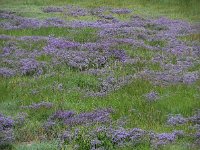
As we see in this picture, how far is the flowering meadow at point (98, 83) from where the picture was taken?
12062 mm

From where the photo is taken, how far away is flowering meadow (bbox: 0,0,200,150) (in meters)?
12.1

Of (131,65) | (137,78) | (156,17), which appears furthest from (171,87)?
A: (156,17)

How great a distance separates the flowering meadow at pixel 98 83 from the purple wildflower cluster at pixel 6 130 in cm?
3

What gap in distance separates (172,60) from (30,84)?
7.46 m

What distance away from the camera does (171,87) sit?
1648 cm

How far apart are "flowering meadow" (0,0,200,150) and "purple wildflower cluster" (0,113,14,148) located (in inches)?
1.1

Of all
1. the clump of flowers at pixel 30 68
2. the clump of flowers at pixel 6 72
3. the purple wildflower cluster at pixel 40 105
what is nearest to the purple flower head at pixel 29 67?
the clump of flowers at pixel 30 68

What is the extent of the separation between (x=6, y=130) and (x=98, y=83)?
5.48m

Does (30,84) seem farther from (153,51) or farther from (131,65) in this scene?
(153,51)

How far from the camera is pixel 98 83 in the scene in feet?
56.6

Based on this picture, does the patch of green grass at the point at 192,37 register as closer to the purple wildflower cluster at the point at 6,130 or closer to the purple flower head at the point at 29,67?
the purple flower head at the point at 29,67

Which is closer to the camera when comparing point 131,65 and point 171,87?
point 171,87

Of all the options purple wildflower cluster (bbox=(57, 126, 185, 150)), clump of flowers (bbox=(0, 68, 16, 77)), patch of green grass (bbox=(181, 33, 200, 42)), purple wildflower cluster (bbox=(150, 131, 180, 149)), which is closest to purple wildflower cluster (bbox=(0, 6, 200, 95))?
clump of flowers (bbox=(0, 68, 16, 77))

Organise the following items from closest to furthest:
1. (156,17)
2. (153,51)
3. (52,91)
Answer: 1. (52,91)
2. (153,51)
3. (156,17)
